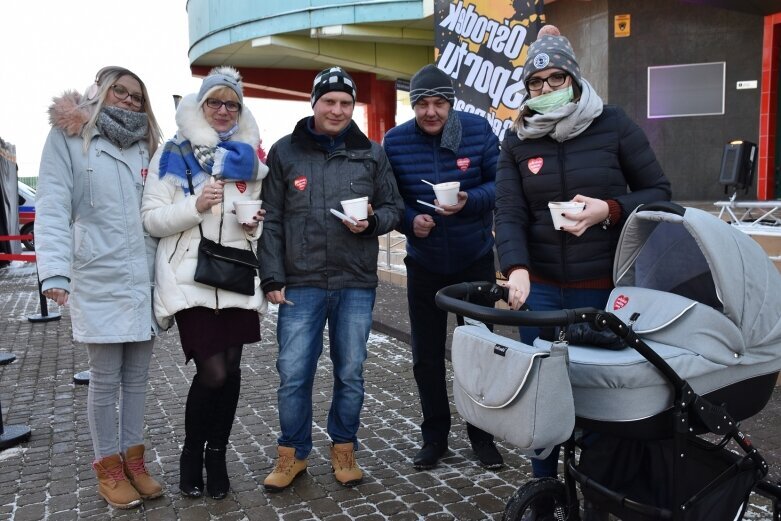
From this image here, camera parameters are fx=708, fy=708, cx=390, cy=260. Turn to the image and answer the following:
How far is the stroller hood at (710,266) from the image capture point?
253cm

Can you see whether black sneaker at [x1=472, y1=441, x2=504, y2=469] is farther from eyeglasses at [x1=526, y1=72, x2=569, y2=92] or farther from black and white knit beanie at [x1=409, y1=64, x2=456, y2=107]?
eyeglasses at [x1=526, y1=72, x2=569, y2=92]

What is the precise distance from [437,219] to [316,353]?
3.35 feet

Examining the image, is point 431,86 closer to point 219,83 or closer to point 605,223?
point 219,83

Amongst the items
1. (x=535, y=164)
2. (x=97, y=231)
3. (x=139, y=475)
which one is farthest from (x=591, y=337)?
(x=139, y=475)

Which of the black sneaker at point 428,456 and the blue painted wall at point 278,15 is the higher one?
the blue painted wall at point 278,15

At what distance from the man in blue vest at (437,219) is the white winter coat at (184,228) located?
935 mm

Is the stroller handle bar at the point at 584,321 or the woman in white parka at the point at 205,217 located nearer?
the stroller handle bar at the point at 584,321

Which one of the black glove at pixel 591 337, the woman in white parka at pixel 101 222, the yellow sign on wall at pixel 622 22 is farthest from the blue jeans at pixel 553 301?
the yellow sign on wall at pixel 622 22

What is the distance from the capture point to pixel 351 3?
1714 cm

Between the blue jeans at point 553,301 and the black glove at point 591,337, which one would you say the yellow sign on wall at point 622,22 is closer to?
the blue jeans at point 553,301

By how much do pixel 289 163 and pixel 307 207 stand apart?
0.82ft

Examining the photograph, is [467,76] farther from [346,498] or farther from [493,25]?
[346,498]

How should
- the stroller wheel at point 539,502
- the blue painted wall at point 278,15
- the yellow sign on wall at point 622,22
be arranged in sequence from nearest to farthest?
the stroller wheel at point 539,502 < the yellow sign on wall at point 622,22 < the blue painted wall at point 278,15

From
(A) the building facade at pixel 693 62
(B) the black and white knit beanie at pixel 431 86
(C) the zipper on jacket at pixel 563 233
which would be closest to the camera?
(C) the zipper on jacket at pixel 563 233
